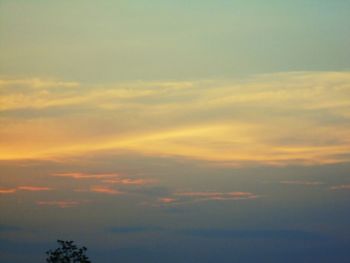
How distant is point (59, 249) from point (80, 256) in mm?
1813

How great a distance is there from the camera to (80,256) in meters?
24.9

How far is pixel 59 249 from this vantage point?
82.9 ft
